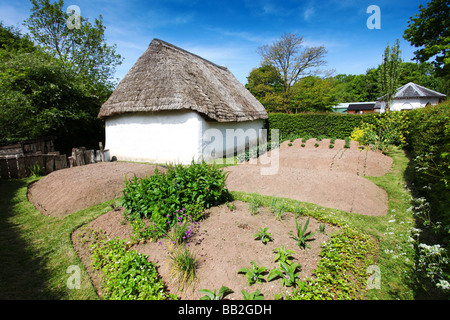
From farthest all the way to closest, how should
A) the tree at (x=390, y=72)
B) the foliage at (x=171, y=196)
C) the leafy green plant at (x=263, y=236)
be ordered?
1. the tree at (x=390, y=72)
2. the foliage at (x=171, y=196)
3. the leafy green plant at (x=263, y=236)

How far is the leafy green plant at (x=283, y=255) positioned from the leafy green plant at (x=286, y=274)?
11cm

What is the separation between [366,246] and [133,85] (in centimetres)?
1180

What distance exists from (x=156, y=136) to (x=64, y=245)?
733cm

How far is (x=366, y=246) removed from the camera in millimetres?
3447

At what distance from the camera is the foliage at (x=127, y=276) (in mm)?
2553

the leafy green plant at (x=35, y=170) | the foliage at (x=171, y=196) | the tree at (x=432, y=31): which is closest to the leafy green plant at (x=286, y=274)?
the foliage at (x=171, y=196)

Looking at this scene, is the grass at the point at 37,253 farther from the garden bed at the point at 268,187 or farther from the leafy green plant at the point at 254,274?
the leafy green plant at the point at 254,274

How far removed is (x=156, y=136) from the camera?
10555mm

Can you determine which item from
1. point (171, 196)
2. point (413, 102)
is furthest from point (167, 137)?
point (413, 102)

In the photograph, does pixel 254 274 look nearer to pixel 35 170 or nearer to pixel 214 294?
pixel 214 294

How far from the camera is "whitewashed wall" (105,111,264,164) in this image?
9.77m
